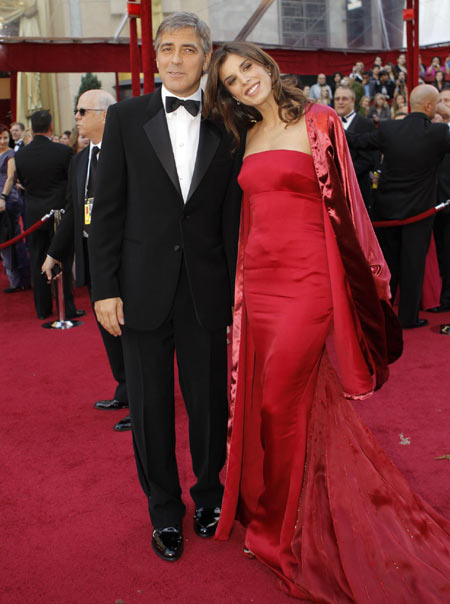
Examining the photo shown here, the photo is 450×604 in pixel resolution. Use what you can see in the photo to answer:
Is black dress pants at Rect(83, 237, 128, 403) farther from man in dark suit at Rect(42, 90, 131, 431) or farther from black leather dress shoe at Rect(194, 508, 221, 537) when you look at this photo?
black leather dress shoe at Rect(194, 508, 221, 537)

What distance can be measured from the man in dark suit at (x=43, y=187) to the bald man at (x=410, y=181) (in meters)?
2.63

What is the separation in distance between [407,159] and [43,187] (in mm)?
3225

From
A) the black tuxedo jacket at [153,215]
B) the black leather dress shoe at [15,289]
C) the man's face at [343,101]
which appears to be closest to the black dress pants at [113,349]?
the black tuxedo jacket at [153,215]

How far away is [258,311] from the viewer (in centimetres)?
224

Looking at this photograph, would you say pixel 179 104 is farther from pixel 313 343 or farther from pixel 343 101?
pixel 343 101

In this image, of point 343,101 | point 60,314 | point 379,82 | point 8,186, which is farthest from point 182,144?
point 379,82

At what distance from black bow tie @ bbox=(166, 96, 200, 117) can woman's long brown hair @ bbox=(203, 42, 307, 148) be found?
2.3 inches

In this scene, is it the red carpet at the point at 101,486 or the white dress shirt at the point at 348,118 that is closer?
the red carpet at the point at 101,486

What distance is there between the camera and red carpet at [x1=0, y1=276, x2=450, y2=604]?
220 centimetres

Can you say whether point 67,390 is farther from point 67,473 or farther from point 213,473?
point 213,473

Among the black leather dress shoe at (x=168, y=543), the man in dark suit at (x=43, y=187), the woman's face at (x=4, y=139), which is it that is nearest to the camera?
the black leather dress shoe at (x=168, y=543)

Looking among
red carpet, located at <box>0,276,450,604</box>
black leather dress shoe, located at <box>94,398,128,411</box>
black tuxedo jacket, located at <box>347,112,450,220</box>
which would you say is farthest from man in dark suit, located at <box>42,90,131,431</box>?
black tuxedo jacket, located at <box>347,112,450,220</box>

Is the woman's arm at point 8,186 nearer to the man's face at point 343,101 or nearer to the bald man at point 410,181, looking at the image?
the man's face at point 343,101

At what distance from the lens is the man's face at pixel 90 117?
140 inches
